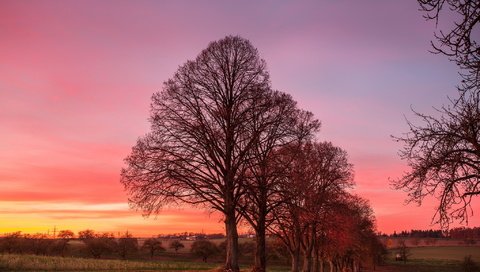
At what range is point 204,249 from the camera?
112 m

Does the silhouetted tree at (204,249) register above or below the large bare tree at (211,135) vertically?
below

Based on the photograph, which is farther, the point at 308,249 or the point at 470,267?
the point at 470,267

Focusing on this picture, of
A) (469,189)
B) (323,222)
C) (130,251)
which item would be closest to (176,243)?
(130,251)

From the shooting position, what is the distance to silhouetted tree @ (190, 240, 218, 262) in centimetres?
11175

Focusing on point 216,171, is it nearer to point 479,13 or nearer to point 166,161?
point 166,161

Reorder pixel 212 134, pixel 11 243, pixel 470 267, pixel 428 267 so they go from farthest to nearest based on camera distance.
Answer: pixel 428 267 < pixel 11 243 < pixel 470 267 < pixel 212 134

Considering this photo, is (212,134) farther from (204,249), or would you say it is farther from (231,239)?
(204,249)

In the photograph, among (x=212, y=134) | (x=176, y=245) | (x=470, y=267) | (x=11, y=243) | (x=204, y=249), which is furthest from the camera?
(x=176, y=245)

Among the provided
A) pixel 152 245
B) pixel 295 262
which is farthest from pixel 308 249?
pixel 152 245

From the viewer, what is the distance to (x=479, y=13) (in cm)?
769

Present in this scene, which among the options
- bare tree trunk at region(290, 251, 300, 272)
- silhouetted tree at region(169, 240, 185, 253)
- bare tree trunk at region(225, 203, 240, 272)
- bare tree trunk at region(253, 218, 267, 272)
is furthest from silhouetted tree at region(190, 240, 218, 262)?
bare tree trunk at region(225, 203, 240, 272)

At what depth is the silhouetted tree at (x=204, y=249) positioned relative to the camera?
111750 mm

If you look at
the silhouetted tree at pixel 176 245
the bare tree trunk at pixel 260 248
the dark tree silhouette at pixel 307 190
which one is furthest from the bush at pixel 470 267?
the silhouetted tree at pixel 176 245

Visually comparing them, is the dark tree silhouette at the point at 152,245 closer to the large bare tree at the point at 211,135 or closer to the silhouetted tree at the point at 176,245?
the silhouetted tree at the point at 176,245
